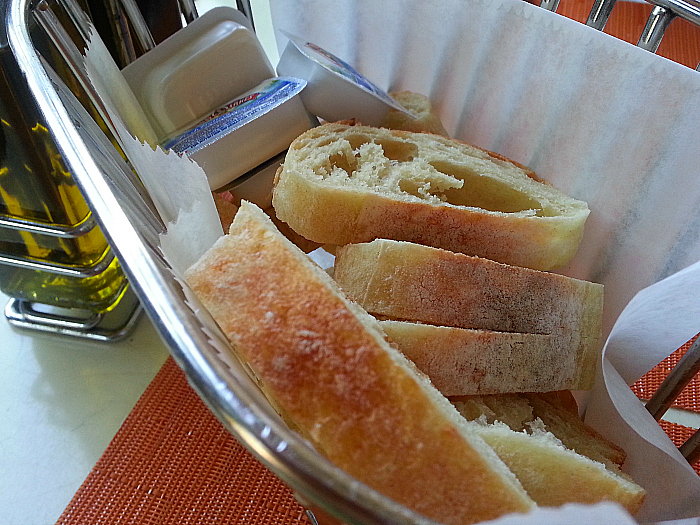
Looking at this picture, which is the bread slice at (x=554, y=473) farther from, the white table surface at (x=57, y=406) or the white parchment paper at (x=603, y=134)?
the white table surface at (x=57, y=406)

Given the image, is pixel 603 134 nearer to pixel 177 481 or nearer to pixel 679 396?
pixel 679 396

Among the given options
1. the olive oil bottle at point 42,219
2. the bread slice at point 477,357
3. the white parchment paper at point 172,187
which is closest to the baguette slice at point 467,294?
the bread slice at point 477,357

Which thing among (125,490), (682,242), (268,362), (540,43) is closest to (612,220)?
(682,242)

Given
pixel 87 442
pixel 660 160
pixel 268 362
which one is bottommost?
pixel 87 442

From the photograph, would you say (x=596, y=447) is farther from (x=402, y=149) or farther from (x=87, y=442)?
(x=87, y=442)

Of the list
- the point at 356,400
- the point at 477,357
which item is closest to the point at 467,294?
the point at 477,357

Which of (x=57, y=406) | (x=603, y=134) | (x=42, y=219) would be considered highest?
(x=603, y=134)
